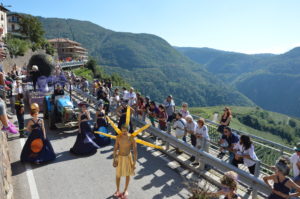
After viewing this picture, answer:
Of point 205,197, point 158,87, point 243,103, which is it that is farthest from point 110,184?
point 243,103

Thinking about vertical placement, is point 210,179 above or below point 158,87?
above

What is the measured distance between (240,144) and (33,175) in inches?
208

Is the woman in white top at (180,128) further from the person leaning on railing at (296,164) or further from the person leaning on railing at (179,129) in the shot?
the person leaning on railing at (296,164)

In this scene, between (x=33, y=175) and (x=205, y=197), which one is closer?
(x=205, y=197)

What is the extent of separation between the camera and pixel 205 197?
3682 mm

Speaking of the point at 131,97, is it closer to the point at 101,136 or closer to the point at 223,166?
the point at 101,136

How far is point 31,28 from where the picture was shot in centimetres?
A: 5728

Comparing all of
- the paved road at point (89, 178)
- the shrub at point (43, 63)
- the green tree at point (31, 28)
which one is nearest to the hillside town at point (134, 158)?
the paved road at point (89, 178)

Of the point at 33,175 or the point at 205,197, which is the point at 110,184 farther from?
the point at 205,197

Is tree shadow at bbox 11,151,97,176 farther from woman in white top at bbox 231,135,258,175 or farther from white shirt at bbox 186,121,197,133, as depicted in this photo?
woman in white top at bbox 231,135,258,175

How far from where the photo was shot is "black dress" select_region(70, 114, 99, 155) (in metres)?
7.57

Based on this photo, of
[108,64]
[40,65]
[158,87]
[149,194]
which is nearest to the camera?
[149,194]

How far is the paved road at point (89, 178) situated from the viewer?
18.0 feet

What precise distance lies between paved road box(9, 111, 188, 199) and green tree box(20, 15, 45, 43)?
187 ft
